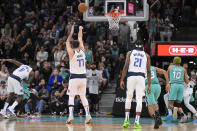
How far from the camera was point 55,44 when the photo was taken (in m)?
23.7

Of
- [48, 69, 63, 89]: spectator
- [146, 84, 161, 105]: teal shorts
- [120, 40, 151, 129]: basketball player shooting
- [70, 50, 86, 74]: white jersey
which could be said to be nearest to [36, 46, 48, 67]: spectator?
[48, 69, 63, 89]: spectator

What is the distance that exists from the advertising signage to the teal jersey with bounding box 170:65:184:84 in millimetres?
5512

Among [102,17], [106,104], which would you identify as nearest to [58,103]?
[106,104]

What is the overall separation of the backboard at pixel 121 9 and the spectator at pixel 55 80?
115 inches

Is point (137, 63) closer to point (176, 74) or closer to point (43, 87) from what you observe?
point (176, 74)

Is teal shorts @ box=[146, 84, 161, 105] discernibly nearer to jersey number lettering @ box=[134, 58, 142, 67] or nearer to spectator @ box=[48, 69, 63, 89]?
jersey number lettering @ box=[134, 58, 142, 67]

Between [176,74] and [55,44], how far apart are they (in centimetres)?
929

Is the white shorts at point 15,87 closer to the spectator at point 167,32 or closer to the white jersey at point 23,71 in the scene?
the white jersey at point 23,71

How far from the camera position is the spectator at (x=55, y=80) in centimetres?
2041

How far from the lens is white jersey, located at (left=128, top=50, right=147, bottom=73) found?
41.4 ft

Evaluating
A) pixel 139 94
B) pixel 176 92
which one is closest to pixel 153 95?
pixel 139 94

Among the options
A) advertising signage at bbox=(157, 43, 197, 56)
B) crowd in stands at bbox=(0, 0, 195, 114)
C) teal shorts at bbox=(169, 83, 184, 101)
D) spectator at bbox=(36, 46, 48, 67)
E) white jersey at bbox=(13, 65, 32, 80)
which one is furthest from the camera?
spectator at bbox=(36, 46, 48, 67)

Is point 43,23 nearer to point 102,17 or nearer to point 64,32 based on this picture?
point 64,32

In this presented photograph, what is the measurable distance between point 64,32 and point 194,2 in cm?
1179
